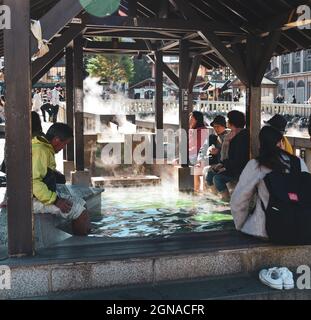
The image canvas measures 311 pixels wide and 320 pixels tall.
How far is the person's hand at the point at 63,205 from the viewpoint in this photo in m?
4.58

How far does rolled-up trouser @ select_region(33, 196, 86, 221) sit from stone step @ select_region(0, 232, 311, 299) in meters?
0.47

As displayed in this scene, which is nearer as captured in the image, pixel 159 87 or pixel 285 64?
A: pixel 159 87

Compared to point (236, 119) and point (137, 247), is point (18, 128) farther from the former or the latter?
point (236, 119)

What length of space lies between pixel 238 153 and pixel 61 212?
2.98 meters

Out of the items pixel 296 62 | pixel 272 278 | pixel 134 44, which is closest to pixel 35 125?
pixel 272 278

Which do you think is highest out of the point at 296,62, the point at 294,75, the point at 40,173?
the point at 296,62

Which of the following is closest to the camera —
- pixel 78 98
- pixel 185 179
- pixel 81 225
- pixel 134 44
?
pixel 81 225

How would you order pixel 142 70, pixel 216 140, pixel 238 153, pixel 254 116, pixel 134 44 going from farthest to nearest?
pixel 142 70 → pixel 134 44 → pixel 254 116 → pixel 216 140 → pixel 238 153

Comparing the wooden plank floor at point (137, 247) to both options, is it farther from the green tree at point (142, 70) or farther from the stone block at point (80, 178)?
the green tree at point (142, 70)

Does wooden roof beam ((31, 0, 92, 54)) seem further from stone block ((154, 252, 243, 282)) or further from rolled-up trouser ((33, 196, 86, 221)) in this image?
stone block ((154, 252, 243, 282))

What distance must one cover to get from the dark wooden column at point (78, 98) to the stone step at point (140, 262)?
5.19m

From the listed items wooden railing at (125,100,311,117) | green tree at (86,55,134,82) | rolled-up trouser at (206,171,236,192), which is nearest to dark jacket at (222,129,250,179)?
rolled-up trouser at (206,171,236,192)

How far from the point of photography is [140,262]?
3.88 m

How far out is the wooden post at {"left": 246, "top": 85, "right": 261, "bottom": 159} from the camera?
828 centimetres
